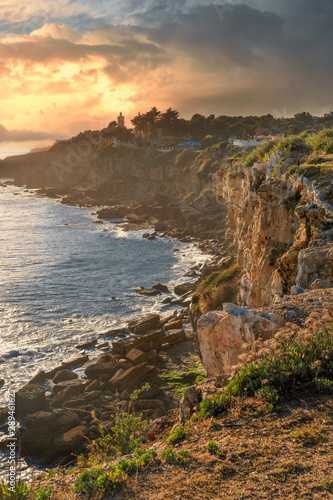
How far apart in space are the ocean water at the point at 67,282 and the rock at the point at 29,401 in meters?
1.44

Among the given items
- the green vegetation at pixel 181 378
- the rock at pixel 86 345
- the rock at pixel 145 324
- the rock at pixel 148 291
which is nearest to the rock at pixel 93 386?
the green vegetation at pixel 181 378

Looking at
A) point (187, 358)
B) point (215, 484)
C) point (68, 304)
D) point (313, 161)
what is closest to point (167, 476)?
point (215, 484)

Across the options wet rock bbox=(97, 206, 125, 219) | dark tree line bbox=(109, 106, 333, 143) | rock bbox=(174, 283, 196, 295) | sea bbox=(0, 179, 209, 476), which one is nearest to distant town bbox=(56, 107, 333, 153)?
dark tree line bbox=(109, 106, 333, 143)

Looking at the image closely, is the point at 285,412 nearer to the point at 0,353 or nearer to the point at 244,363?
the point at 244,363

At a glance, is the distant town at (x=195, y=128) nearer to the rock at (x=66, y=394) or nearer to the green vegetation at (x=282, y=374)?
the rock at (x=66, y=394)

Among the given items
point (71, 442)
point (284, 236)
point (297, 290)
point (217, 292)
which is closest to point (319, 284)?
point (297, 290)

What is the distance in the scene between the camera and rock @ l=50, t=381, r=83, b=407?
2048 centimetres

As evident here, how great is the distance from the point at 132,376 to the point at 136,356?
222cm

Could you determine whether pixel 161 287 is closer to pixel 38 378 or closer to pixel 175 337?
pixel 175 337

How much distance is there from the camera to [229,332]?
31.5ft

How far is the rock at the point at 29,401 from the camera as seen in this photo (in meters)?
19.8

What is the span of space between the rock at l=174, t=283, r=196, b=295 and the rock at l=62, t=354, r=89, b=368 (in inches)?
539

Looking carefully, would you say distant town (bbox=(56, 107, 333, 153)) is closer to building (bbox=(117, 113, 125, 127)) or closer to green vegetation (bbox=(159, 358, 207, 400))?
building (bbox=(117, 113, 125, 127))

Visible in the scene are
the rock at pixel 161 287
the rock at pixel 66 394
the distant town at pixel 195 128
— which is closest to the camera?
the rock at pixel 66 394
